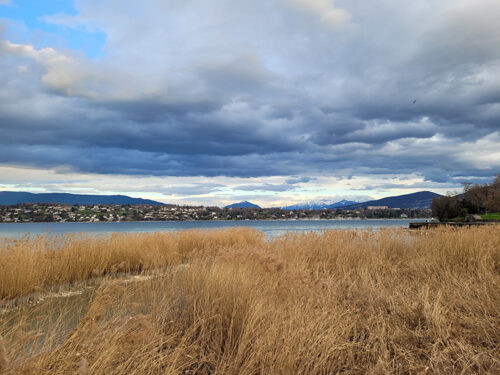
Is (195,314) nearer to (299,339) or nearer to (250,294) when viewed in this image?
(250,294)

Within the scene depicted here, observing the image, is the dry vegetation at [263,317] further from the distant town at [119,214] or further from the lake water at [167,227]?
the distant town at [119,214]

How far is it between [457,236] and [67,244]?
11.4 meters

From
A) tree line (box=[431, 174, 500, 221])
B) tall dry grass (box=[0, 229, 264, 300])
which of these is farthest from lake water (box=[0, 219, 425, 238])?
tall dry grass (box=[0, 229, 264, 300])

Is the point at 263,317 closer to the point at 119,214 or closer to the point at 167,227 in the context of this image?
the point at 167,227

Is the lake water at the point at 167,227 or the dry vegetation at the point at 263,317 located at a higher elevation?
the dry vegetation at the point at 263,317

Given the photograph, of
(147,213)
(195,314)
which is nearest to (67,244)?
(195,314)

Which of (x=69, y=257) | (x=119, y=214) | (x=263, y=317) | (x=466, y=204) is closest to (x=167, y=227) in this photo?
(x=119, y=214)

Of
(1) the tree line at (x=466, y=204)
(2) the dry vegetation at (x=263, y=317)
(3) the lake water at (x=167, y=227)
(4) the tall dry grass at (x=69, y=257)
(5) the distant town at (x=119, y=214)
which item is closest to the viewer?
(2) the dry vegetation at (x=263, y=317)

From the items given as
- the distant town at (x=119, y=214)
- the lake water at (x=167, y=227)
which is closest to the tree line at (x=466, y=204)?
the lake water at (x=167, y=227)

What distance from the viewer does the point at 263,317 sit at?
3.97 m

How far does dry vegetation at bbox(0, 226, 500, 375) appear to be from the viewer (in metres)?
3.02

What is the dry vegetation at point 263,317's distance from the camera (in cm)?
302

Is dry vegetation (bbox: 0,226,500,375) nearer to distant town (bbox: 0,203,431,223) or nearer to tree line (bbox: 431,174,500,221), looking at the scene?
tree line (bbox: 431,174,500,221)

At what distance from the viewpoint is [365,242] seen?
10.1 m
